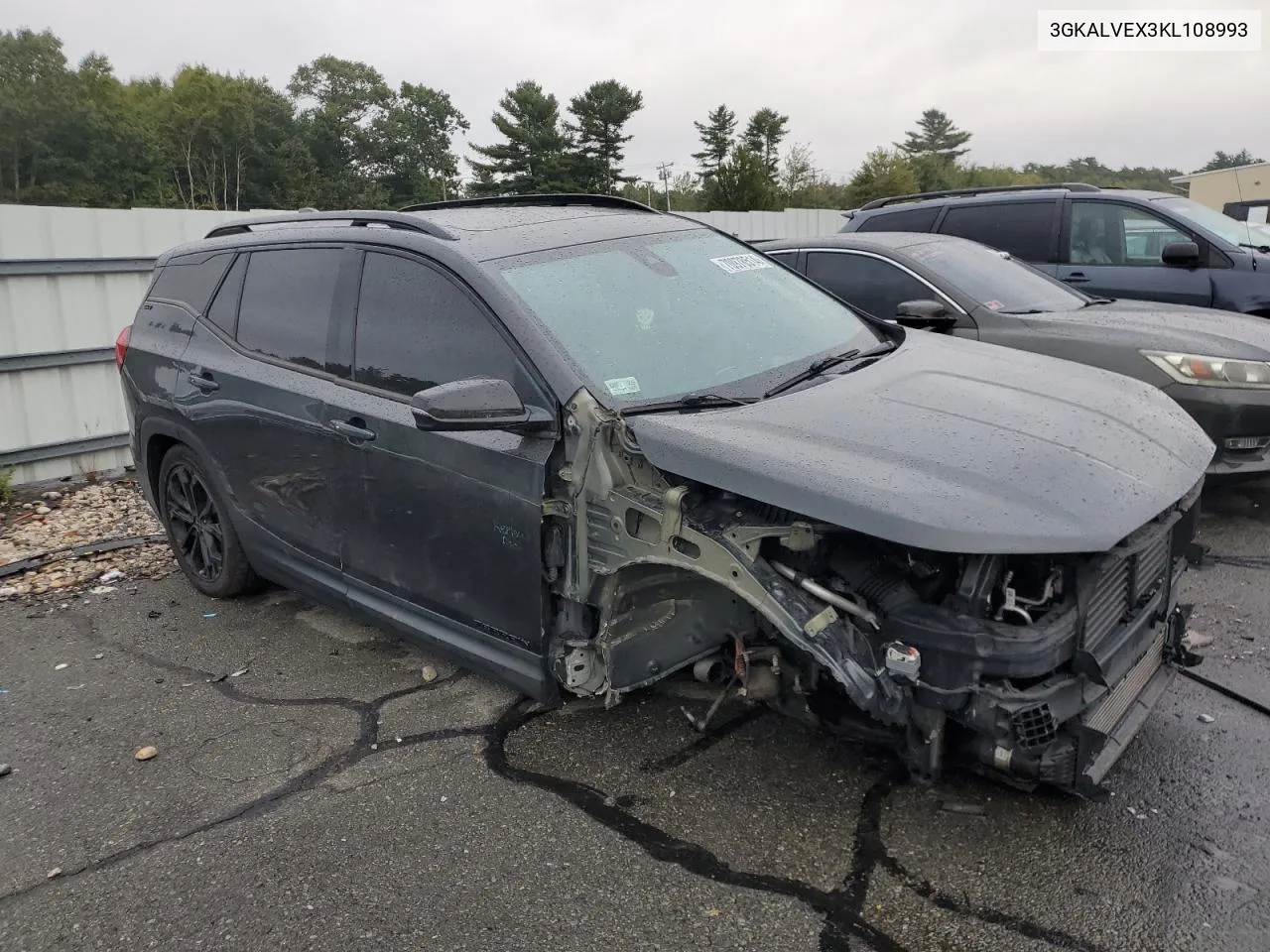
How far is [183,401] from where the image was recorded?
4562mm

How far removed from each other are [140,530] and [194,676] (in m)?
2.53

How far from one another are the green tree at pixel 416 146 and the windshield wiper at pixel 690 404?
69.4 metres

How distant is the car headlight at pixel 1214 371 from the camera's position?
4996 mm

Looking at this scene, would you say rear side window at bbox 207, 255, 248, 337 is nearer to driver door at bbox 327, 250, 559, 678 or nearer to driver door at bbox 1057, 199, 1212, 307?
driver door at bbox 327, 250, 559, 678

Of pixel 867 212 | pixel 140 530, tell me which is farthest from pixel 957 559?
pixel 867 212

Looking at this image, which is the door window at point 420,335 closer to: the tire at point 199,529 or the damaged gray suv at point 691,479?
the damaged gray suv at point 691,479

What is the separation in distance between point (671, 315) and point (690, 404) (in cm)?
57

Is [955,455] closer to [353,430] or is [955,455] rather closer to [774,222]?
[353,430]

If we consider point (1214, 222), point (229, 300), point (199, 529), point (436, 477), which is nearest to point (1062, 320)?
point (1214, 222)

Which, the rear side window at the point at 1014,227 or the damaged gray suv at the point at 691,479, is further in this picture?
the rear side window at the point at 1014,227

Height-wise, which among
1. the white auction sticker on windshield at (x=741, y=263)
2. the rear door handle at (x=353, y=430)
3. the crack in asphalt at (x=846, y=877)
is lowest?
the crack in asphalt at (x=846, y=877)

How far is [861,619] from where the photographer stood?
8.43 ft

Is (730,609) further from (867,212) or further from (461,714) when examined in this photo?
(867,212)

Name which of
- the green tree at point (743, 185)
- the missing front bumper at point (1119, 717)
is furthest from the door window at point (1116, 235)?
the green tree at point (743, 185)
